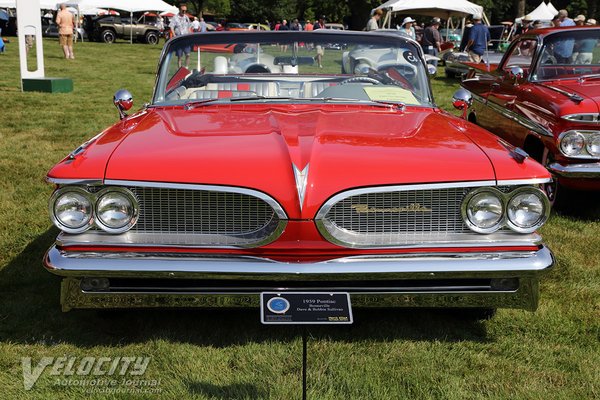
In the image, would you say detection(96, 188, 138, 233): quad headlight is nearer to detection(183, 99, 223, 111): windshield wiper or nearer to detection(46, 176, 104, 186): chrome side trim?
detection(46, 176, 104, 186): chrome side trim

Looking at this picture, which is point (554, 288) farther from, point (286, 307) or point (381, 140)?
point (286, 307)

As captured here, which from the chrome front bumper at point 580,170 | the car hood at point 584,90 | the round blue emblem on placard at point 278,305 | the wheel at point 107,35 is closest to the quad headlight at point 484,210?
the round blue emblem on placard at point 278,305

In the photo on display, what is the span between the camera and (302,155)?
9.22 feet

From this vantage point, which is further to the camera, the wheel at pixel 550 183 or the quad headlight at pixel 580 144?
the wheel at pixel 550 183

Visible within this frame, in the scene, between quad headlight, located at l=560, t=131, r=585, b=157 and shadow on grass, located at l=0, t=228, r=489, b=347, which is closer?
shadow on grass, located at l=0, t=228, r=489, b=347

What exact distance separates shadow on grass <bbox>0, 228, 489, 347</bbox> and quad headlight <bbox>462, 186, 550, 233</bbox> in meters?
0.69

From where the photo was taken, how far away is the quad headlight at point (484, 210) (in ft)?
9.25

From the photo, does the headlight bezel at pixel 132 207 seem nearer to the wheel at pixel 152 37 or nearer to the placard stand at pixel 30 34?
the placard stand at pixel 30 34

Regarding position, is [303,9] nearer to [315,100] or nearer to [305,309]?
[315,100]

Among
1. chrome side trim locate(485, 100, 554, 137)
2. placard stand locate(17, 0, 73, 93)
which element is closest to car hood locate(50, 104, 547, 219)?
chrome side trim locate(485, 100, 554, 137)

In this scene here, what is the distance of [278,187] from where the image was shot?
2.69 meters

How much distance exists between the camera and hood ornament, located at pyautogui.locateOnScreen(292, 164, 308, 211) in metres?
2.68

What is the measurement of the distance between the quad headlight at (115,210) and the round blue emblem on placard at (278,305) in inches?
28.5

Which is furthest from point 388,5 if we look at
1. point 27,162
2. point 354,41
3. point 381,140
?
point 381,140
